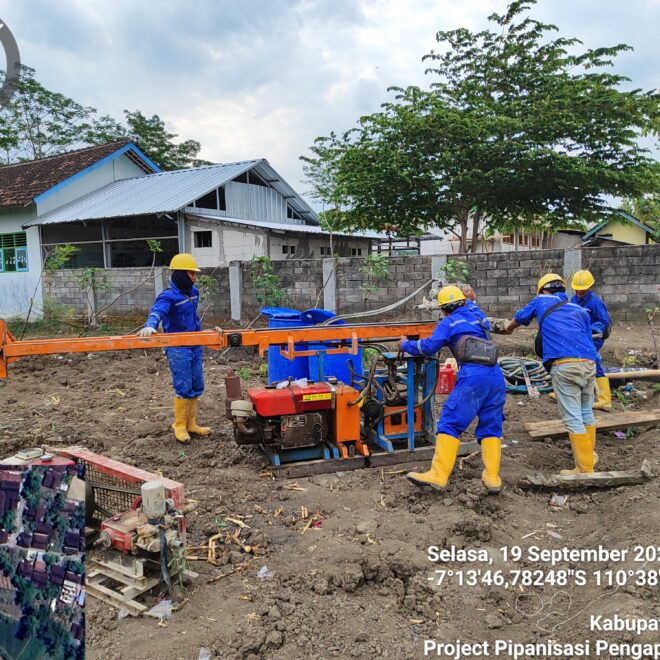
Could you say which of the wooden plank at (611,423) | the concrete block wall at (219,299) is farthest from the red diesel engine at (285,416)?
the concrete block wall at (219,299)

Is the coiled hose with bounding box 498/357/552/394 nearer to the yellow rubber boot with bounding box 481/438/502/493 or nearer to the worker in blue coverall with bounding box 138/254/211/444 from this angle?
the yellow rubber boot with bounding box 481/438/502/493

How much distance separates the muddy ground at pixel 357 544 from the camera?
266 cm

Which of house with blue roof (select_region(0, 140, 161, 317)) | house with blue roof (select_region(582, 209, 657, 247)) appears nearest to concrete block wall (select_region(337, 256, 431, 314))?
house with blue roof (select_region(0, 140, 161, 317))

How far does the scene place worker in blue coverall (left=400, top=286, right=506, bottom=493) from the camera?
4.14m

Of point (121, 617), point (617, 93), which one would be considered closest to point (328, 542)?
point (121, 617)

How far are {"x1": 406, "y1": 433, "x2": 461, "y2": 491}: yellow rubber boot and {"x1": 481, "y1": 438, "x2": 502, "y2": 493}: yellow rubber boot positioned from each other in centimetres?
26

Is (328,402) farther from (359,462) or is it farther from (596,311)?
(596,311)

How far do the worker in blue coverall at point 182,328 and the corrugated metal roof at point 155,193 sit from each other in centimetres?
978

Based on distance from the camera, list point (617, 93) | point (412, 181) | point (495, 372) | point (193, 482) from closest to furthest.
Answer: point (495, 372) < point (193, 482) < point (617, 93) < point (412, 181)

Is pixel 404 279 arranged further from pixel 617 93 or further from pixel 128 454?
pixel 617 93

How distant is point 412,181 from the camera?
16.5 metres

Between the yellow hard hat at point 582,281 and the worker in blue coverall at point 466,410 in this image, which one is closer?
the worker in blue coverall at point 466,410

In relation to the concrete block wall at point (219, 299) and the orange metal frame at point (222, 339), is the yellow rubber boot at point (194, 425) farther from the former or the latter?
the concrete block wall at point (219, 299)

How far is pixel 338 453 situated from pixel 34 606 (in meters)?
3.21
